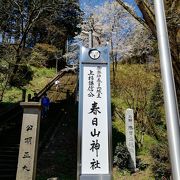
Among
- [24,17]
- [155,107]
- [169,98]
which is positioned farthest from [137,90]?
[169,98]

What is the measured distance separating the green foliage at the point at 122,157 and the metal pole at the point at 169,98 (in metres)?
8.39

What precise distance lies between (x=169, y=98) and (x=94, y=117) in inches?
60.5

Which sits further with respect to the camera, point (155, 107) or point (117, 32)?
point (117, 32)

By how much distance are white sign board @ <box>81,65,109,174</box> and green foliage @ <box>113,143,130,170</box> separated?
750 centimetres

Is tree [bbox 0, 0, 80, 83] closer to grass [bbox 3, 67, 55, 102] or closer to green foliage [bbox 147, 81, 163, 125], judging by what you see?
grass [bbox 3, 67, 55, 102]

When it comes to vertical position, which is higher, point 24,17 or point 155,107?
point 24,17

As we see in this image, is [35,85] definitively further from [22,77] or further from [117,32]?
[117,32]

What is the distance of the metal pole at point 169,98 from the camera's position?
3.53 metres

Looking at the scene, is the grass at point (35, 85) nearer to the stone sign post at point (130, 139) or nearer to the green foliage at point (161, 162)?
the stone sign post at point (130, 139)

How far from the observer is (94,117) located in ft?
16.8

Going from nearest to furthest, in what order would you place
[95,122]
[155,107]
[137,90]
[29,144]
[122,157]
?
[95,122] → [29,144] → [122,157] → [155,107] → [137,90]

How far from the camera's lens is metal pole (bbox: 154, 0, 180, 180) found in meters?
3.53

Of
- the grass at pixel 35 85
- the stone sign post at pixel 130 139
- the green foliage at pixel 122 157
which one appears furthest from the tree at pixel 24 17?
the green foliage at pixel 122 157

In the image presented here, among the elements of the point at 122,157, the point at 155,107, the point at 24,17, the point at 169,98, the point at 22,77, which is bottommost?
the point at 122,157
